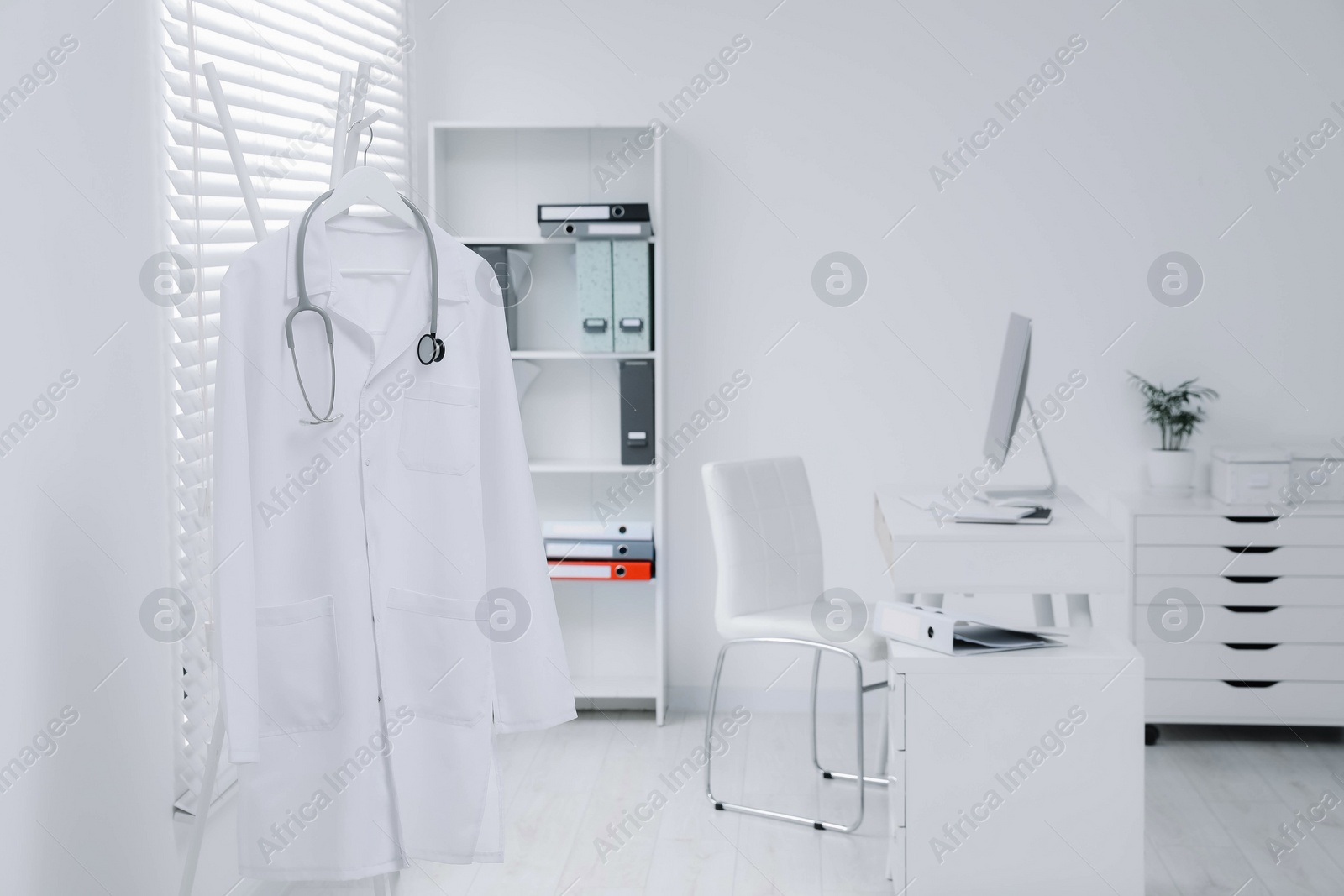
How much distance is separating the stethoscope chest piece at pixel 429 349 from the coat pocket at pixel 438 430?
0.05 m

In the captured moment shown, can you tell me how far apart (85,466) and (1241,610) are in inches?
125

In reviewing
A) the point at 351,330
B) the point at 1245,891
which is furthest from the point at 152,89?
the point at 1245,891

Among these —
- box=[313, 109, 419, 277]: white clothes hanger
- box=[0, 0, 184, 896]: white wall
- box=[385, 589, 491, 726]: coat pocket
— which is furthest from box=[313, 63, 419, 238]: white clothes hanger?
box=[385, 589, 491, 726]: coat pocket

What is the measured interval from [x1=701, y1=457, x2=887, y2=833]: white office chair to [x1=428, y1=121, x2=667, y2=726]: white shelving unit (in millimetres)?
544

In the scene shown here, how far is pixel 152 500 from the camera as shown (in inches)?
81.3

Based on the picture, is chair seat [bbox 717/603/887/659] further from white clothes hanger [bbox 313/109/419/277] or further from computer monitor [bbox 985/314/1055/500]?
white clothes hanger [bbox 313/109/419/277]

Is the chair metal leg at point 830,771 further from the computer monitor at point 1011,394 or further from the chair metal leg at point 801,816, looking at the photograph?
the computer monitor at point 1011,394

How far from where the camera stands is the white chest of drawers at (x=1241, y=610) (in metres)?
3.36

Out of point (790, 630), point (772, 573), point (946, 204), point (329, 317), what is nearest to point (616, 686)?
point (772, 573)

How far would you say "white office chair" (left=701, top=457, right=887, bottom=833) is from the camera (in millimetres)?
2936

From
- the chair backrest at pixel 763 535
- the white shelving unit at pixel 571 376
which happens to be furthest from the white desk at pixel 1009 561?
the white shelving unit at pixel 571 376

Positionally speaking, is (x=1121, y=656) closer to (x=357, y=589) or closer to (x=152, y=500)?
(x=357, y=589)

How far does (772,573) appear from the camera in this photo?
318cm

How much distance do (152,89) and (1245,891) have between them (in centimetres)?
285
